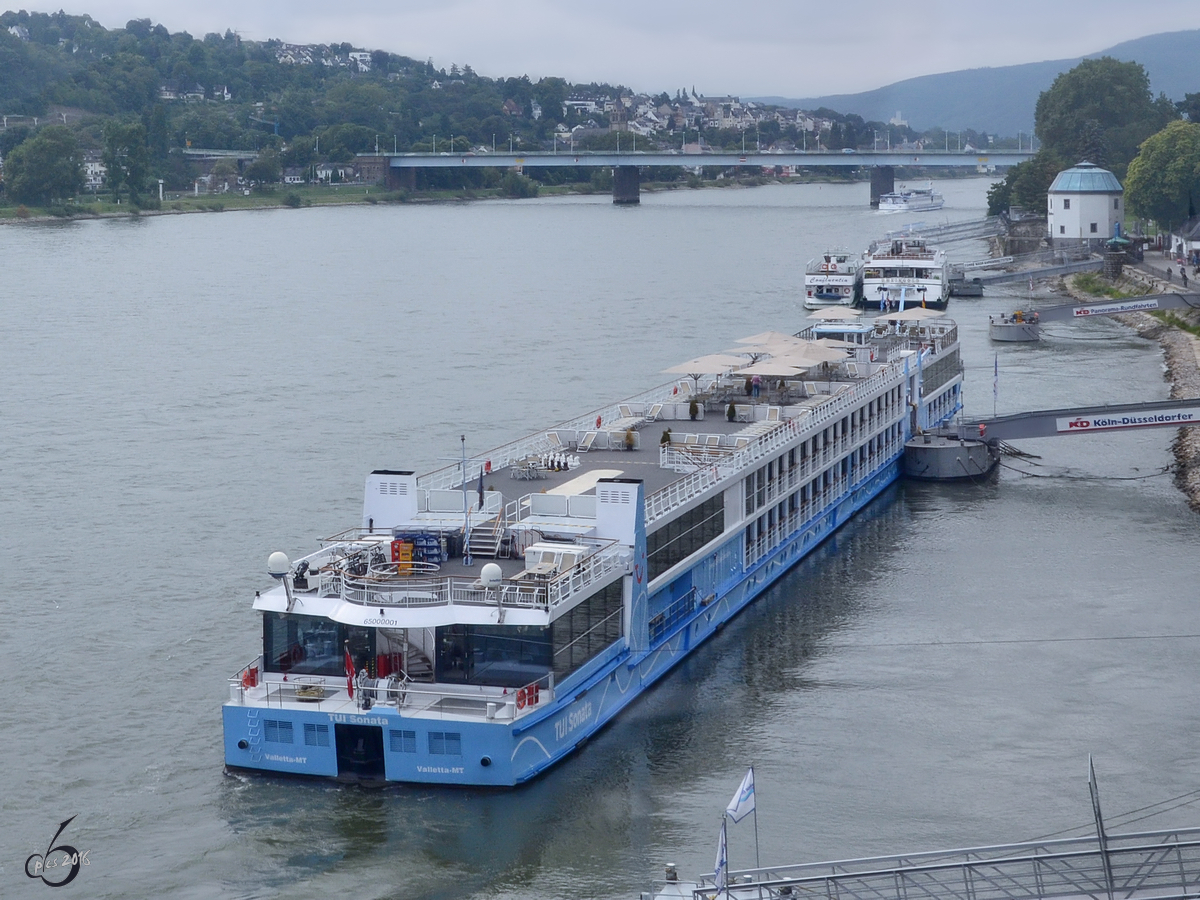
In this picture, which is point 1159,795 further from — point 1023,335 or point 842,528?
point 1023,335

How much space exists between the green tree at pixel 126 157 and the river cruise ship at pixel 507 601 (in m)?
112

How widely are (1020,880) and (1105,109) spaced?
12778 centimetres

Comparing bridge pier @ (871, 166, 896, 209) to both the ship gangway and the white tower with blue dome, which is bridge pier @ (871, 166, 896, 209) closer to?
the white tower with blue dome

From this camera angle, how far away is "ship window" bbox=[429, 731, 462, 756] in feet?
64.7

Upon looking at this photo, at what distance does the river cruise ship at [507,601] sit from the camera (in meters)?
20.0

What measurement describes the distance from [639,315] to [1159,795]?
52.0 m

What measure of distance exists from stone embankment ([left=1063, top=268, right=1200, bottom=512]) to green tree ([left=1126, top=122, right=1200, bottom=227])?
26.5ft

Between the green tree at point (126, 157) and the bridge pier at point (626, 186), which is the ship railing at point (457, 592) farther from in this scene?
the bridge pier at point (626, 186)

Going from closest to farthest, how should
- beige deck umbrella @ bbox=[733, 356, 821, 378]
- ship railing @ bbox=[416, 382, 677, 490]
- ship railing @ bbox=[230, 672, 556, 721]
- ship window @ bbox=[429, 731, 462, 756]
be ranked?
ship window @ bbox=[429, 731, 462, 756], ship railing @ bbox=[230, 672, 556, 721], ship railing @ bbox=[416, 382, 677, 490], beige deck umbrella @ bbox=[733, 356, 821, 378]

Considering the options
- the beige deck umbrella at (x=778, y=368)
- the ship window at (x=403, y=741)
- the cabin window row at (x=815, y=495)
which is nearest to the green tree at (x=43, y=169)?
the cabin window row at (x=815, y=495)

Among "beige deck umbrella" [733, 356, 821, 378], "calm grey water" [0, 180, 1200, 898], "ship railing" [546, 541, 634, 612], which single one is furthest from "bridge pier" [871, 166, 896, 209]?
"ship railing" [546, 541, 634, 612]

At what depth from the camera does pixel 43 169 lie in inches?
5069

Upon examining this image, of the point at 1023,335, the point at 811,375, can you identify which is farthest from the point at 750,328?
the point at 811,375

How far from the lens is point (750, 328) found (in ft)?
220
